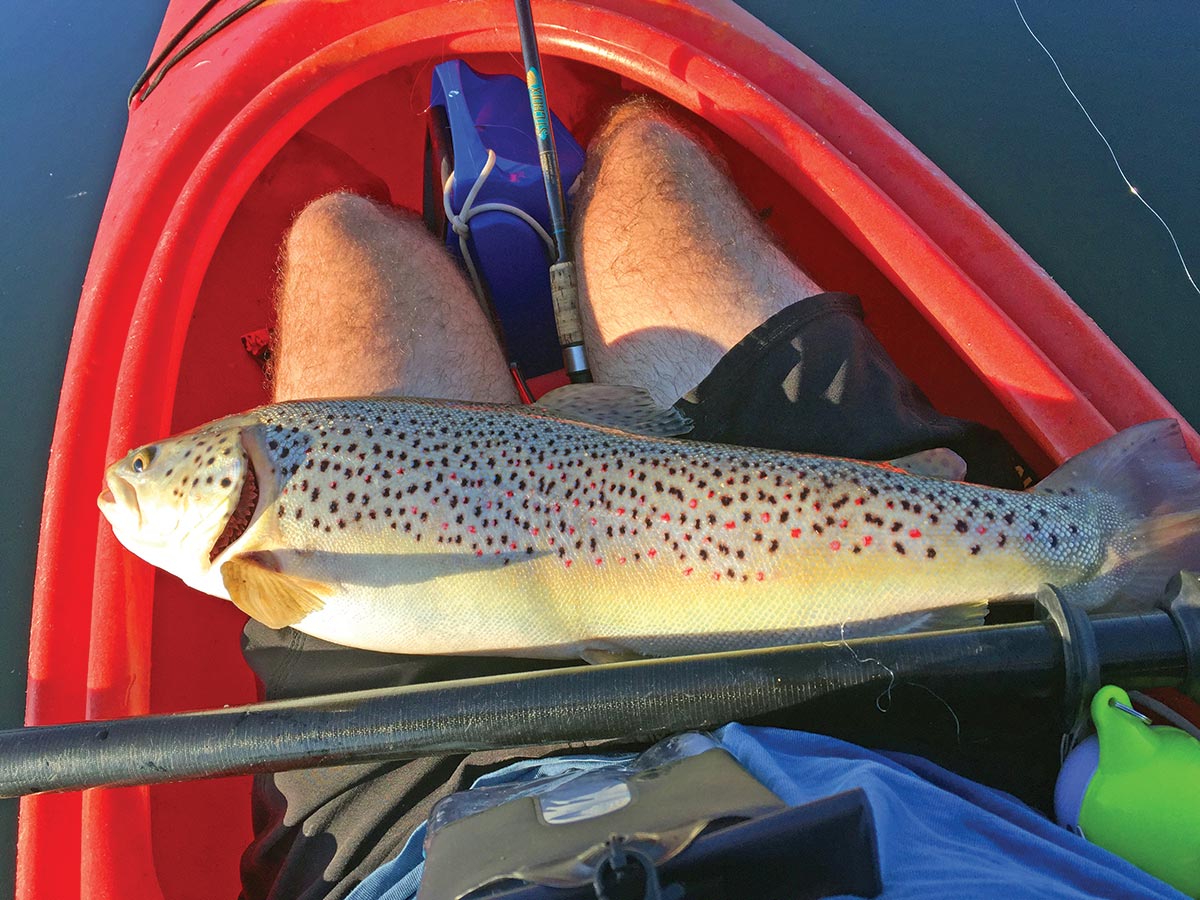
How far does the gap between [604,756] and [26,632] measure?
108 inches

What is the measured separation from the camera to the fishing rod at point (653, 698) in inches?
53.2

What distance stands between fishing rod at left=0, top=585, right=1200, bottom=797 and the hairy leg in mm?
1234

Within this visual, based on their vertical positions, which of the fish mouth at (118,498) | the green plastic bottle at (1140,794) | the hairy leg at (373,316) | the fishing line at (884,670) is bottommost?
the green plastic bottle at (1140,794)

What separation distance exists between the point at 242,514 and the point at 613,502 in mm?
937

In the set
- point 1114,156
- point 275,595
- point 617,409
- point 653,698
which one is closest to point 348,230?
point 617,409

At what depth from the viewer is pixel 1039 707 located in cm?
145

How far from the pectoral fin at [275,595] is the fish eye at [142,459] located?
19.0 inches

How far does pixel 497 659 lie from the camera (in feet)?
5.98

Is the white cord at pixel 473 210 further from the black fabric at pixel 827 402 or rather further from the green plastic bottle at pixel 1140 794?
the green plastic bottle at pixel 1140 794

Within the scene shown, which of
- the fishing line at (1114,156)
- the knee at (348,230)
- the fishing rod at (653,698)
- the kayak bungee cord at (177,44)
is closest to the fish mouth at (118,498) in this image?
the fishing rod at (653,698)

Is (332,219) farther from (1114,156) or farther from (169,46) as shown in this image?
(1114,156)

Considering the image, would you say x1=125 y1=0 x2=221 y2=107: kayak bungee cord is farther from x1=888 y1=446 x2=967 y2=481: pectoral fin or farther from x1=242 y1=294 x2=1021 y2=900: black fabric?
x1=888 y1=446 x2=967 y2=481: pectoral fin

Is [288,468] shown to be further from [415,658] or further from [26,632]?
[26,632]

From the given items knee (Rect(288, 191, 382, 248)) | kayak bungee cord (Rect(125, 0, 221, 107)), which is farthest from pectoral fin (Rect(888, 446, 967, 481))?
kayak bungee cord (Rect(125, 0, 221, 107))
